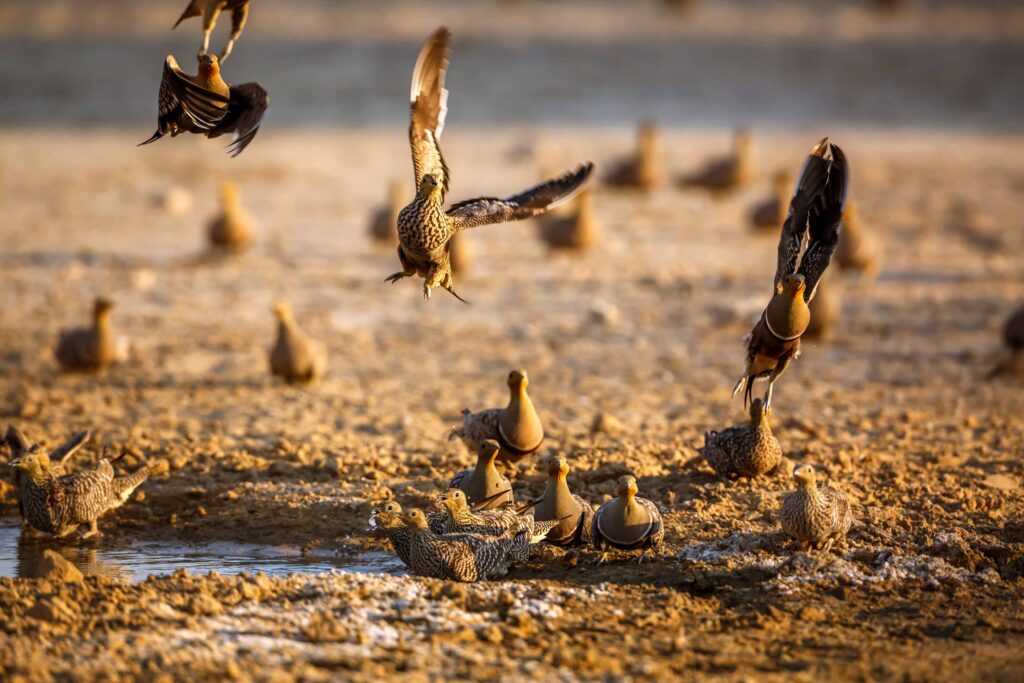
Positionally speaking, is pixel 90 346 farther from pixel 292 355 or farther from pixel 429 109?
pixel 429 109

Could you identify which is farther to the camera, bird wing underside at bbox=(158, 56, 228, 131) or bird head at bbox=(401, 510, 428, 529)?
bird wing underside at bbox=(158, 56, 228, 131)

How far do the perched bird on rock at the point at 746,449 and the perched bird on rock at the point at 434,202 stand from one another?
1.67 meters

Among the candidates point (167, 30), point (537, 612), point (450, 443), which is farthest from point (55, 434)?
point (167, 30)

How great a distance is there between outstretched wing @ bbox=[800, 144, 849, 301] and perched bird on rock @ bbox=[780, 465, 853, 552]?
3.76 feet

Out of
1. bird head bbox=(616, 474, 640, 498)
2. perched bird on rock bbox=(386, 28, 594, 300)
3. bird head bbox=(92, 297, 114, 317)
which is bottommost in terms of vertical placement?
bird head bbox=(616, 474, 640, 498)

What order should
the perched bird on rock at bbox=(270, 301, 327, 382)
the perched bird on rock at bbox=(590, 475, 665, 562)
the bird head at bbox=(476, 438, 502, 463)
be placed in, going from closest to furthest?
the perched bird on rock at bbox=(590, 475, 665, 562), the bird head at bbox=(476, 438, 502, 463), the perched bird on rock at bbox=(270, 301, 327, 382)

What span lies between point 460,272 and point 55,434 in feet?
20.2

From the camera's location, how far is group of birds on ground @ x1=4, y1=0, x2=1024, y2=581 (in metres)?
7.02

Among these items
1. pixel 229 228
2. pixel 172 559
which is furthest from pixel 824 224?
pixel 229 228

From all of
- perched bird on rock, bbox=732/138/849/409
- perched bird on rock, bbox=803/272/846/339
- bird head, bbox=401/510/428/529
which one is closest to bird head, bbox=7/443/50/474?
bird head, bbox=401/510/428/529

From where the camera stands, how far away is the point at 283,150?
2211cm

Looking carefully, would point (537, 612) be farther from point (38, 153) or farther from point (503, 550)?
point (38, 153)

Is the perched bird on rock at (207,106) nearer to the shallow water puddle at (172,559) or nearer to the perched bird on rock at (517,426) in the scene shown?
the perched bird on rock at (517,426)

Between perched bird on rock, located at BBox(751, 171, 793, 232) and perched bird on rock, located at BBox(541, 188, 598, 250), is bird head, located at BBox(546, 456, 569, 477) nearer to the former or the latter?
perched bird on rock, located at BBox(541, 188, 598, 250)
